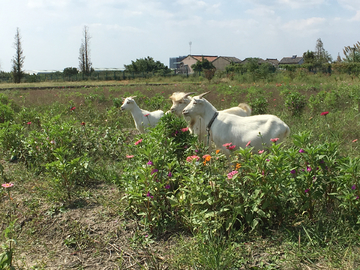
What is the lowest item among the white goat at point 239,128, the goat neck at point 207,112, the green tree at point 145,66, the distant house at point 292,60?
the white goat at point 239,128

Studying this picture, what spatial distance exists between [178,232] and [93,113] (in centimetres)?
→ 738

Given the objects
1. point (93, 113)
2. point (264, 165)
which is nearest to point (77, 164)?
point (264, 165)

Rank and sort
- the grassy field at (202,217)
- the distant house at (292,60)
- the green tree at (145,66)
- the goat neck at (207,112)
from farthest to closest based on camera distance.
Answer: the distant house at (292,60) → the green tree at (145,66) → the goat neck at (207,112) → the grassy field at (202,217)

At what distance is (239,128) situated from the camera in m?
4.95

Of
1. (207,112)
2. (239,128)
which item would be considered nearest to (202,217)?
(239,128)

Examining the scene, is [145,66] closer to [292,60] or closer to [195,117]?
[292,60]

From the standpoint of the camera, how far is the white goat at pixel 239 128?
4.83 meters

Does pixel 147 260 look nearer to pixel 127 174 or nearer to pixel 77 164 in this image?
pixel 127 174

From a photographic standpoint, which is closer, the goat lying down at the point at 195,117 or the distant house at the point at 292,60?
the goat lying down at the point at 195,117

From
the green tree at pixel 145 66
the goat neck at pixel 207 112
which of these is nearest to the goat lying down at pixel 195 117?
the goat neck at pixel 207 112

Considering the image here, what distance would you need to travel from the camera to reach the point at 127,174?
3.73m

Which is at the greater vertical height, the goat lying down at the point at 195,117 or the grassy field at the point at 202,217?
the goat lying down at the point at 195,117

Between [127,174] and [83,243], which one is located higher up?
[127,174]

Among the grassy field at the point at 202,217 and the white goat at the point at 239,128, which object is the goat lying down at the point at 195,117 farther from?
the grassy field at the point at 202,217
